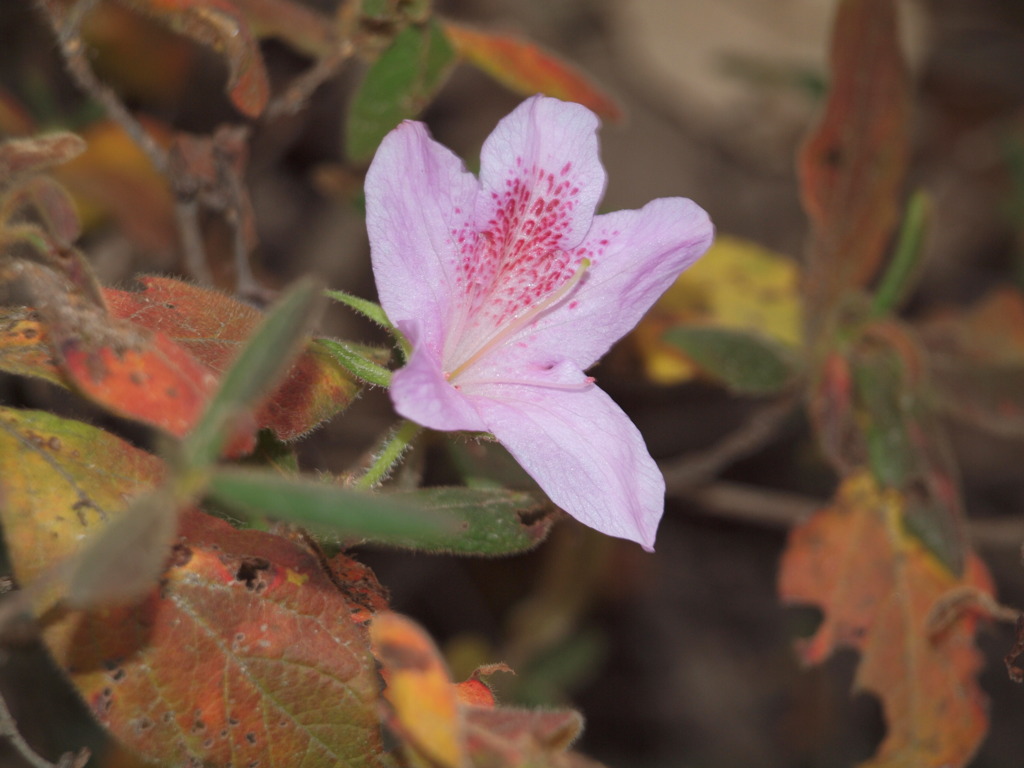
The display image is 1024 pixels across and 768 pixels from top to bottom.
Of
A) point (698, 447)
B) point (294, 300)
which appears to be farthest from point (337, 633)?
point (698, 447)

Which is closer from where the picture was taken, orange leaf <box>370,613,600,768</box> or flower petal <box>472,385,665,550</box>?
orange leaf <box>370,613,600,768</box>

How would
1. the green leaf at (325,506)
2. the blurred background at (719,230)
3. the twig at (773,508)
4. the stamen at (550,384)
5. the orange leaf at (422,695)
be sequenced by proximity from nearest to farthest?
the green leaf at (325,506)
the orange leaf at (422,695)
the stamen at (550,384)
the twig at (773,508)
the blurred background at (719,230)

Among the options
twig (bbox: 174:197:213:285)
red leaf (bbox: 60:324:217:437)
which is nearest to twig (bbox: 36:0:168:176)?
twig (bbox: 174:197:213:285)

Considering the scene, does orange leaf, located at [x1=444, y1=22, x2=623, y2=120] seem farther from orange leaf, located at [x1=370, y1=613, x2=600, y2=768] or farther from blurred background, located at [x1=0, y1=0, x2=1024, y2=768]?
orange leaf, located at [x1=370, y1=613, x2=600, y2=768]

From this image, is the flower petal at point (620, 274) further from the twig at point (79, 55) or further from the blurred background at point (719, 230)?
the twig at point (79, 55)

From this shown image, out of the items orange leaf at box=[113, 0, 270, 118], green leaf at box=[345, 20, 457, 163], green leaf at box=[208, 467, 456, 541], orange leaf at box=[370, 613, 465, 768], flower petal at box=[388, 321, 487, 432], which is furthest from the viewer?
green leaf at box=[345, 20, 457, 163]

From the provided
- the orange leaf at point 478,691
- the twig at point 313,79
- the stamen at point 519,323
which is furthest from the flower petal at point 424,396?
the twig at point 313,79

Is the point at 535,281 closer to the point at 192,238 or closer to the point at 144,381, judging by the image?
the point at 144,381
